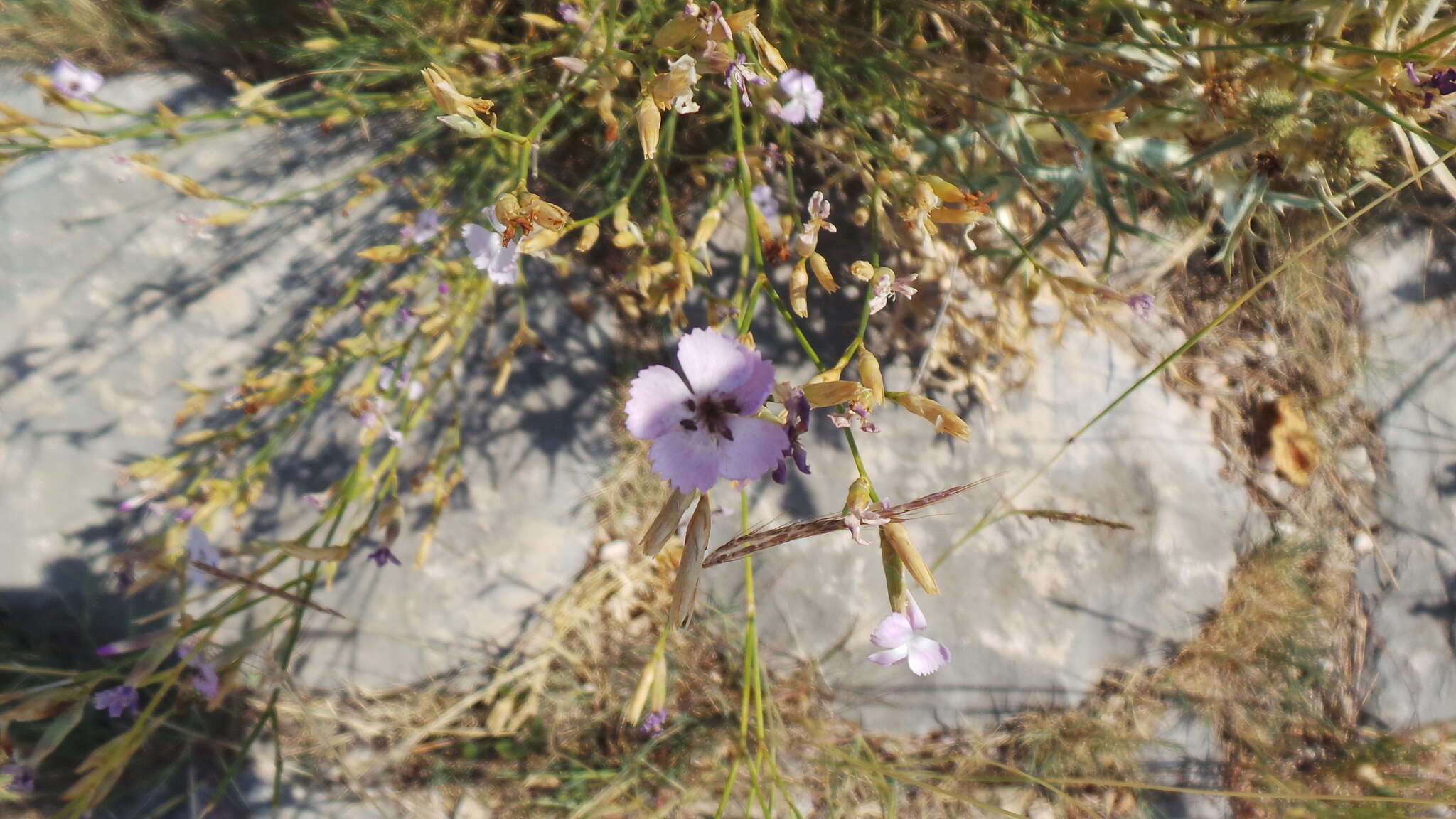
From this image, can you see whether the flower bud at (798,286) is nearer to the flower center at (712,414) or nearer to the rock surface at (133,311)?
the flower center at (712,414)

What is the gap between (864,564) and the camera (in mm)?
2512

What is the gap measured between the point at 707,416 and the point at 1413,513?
295 centimetres

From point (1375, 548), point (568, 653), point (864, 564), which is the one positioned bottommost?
point (568, 653)

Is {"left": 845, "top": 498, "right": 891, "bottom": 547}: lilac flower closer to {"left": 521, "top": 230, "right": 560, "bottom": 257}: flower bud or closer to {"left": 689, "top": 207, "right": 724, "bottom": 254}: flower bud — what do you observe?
{"left": 521, "top": 230, "right": 560, "bottom": 257}: flower bud


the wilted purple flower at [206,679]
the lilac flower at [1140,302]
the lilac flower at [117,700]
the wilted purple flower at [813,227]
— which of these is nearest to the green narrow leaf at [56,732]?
the wilted purple flower at [206,679]

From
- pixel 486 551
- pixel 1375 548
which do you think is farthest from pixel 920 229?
pixel 1375 548

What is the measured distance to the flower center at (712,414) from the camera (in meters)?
1.03

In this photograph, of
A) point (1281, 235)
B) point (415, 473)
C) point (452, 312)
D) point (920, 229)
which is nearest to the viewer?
point (920, 229)

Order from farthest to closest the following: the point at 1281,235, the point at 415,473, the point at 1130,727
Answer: the point at 1130,727, the point at 415,473, the point at 1281,235

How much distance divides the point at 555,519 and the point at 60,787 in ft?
5.72

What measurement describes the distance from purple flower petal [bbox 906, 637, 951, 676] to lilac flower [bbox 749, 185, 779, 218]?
3.53 ft

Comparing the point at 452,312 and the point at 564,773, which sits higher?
the point at 452,312

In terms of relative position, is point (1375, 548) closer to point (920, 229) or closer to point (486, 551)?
point (920, 229)

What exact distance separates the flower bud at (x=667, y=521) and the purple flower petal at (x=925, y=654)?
0.50 m
